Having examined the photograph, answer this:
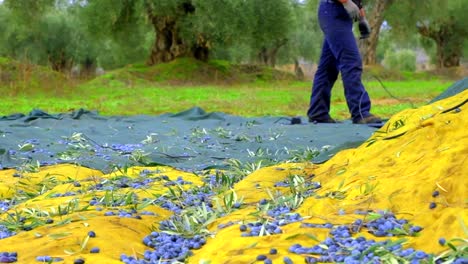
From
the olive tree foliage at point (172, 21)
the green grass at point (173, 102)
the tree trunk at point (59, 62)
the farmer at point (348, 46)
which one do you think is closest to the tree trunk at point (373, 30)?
the olive tree foliage at point (172, 21)

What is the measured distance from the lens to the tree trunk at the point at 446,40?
32.7 m

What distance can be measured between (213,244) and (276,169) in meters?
1.42

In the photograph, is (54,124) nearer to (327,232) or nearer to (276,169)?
(276,169)

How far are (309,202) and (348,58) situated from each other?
3649mm

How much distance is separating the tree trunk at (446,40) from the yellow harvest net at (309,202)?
101 ft

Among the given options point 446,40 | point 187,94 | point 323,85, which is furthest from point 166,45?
point 323,85

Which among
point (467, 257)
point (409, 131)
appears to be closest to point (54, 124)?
point (409, 131)

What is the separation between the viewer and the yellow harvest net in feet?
7.13

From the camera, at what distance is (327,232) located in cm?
221

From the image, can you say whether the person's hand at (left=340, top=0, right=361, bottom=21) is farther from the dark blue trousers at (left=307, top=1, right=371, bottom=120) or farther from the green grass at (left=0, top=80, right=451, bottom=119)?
the green grass at (left=0, top=80, right=451, bottom=119)

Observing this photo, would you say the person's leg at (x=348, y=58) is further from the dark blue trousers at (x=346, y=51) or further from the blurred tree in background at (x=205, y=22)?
the blurred tree in background at (x=205, y=22)

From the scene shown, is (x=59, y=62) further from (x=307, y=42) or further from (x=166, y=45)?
(x=166, y=45)

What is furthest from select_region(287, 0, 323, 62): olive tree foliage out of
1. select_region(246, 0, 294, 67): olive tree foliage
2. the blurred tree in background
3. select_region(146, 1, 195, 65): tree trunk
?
select_region(246, 0, 294, 67): olive tree foliage

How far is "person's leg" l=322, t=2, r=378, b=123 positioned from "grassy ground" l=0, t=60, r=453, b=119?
261mm
